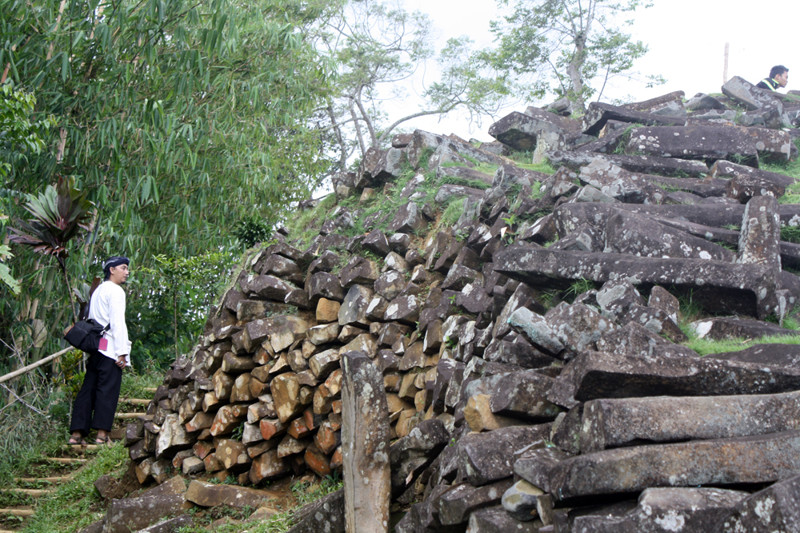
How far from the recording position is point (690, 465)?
104 inches

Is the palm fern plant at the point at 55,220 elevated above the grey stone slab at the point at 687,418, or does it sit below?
above

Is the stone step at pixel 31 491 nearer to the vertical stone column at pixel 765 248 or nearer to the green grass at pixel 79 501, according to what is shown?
the green grass at pixel 79 501

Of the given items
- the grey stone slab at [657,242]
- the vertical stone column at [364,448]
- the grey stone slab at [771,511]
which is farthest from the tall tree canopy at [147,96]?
the grey stone slab at [771,511]

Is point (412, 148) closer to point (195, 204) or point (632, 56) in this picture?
point (195, 204)

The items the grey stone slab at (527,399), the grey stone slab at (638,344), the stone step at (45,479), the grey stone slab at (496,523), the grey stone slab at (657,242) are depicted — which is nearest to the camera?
the grey stone slab at (496,523)

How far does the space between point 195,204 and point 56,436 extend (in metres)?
3.53

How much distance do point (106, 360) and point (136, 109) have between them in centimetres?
300

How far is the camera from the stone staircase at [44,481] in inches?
292

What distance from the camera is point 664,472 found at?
2.65 metres

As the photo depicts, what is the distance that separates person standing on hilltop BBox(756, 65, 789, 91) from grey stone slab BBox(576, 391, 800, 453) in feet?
A: 33.4

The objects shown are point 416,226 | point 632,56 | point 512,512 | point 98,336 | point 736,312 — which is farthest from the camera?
point 632,56

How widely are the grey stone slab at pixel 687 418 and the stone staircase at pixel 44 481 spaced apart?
647 centimetres

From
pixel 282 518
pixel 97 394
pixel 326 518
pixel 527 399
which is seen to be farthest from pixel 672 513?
pixel 97 394

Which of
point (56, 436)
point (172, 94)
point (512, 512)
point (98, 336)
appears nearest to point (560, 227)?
point (512, 512)
